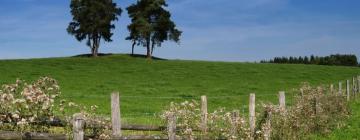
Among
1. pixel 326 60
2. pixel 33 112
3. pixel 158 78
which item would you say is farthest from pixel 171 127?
pixel 326 60

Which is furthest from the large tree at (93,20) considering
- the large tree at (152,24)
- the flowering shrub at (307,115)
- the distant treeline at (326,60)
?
the flowering shrub at (307,115)

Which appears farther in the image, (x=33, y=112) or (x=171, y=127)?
(x=171, y=127)

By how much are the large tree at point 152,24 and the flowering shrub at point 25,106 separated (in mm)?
67447

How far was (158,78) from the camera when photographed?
177 ft

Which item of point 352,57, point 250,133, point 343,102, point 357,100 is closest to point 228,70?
point 357,100

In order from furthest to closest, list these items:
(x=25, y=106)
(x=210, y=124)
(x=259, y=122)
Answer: (x=259, y=122) < (x=210, y=124) < (x=25, y=106)

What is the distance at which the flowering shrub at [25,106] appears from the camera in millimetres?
13141

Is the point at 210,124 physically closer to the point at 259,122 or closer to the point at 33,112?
the point at 259,122

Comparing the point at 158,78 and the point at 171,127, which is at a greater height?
the point at 171,127

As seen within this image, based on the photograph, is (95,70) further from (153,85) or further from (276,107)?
(276,107)

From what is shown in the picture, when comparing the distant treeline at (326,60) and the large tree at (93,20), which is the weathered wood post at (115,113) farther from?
the distant treeline at (326,60)

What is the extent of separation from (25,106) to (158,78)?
40781 millimetres

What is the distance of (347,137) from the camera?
18531 mm

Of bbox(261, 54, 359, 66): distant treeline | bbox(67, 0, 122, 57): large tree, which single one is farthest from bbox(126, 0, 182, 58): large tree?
bbox(261, 54, 359, 66): distant treeline
